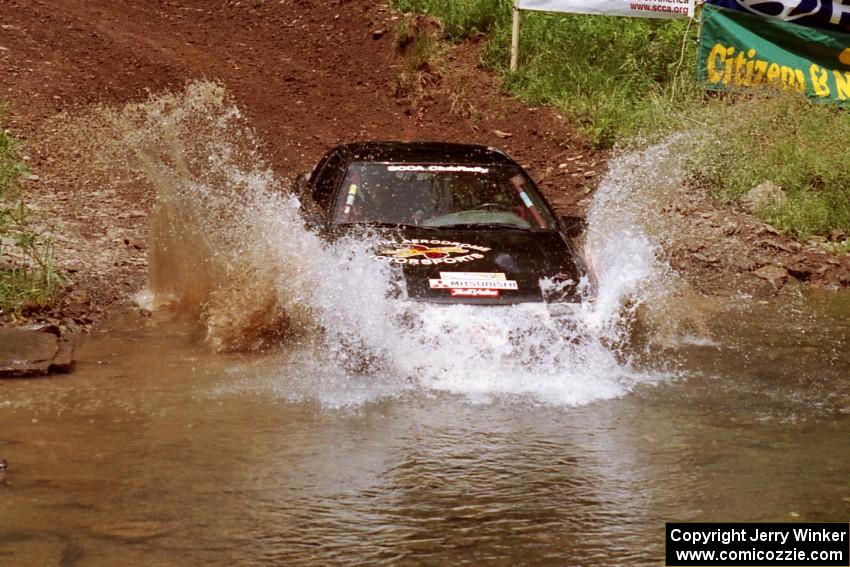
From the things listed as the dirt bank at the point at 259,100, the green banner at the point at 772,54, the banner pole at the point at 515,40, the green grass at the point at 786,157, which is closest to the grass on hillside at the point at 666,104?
the green grass at the point at 786,157

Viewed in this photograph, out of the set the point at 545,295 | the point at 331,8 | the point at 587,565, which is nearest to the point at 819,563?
the point at 587,565

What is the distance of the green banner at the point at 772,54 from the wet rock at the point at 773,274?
Answer: 154 inches

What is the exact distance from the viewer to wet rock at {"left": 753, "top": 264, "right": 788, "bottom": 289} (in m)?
10.4

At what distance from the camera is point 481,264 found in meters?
7.27

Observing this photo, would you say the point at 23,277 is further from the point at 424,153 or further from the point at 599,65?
the point at 599,65

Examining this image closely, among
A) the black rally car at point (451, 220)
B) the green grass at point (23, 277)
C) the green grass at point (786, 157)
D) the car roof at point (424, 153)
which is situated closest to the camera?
the black rally car at point (451, 220)

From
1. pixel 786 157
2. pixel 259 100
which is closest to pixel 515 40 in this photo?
pixel 259 100

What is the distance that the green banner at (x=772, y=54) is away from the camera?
13.8m

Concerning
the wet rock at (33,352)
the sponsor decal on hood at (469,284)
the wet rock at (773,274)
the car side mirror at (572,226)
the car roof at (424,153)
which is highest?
the car roof at (424,153)

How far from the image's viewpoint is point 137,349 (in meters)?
7.83

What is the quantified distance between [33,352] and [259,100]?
30.1 feet

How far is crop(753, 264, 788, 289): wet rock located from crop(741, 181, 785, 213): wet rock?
5.19 feet

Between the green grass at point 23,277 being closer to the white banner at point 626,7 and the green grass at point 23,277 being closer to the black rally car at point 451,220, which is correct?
the black rally car at point 451,220

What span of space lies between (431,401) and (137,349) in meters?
2.38
